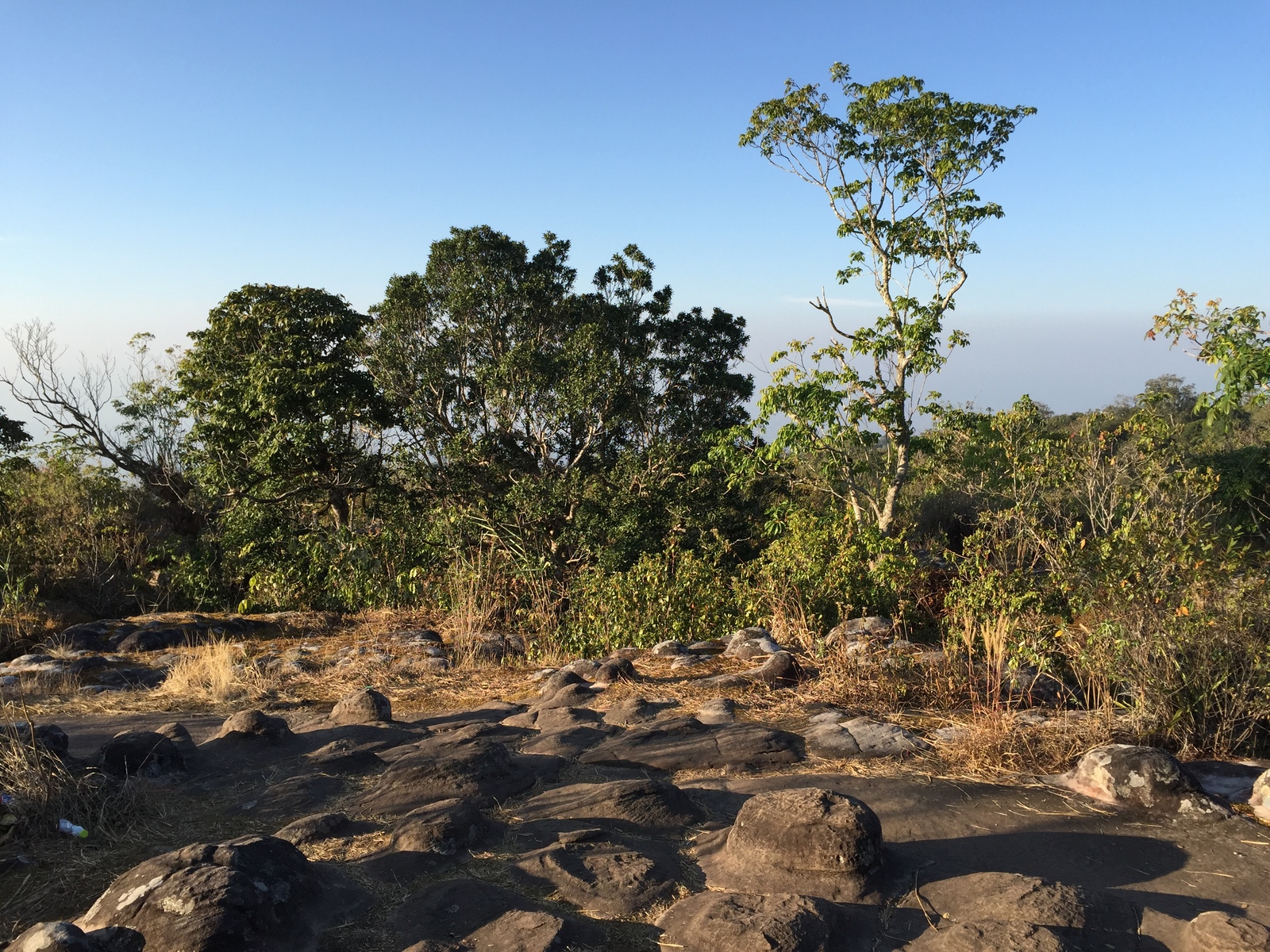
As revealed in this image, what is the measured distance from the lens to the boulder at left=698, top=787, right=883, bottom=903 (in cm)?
321

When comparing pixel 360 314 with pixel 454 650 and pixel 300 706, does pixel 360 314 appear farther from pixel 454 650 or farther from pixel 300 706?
pixel 300 706

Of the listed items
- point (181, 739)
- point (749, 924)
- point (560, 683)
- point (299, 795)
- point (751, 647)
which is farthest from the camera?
point (751, 647)

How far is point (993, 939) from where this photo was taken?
2.69 metres

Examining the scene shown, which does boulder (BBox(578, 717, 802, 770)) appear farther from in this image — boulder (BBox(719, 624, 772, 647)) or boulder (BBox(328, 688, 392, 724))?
boulder (BBox(719, 624, 772, 647))

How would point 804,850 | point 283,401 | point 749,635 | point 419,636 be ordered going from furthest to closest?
1. point 283,401
2. point 419,636
3. point 749,635
4. point 804,850

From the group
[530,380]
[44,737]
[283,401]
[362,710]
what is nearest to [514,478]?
[530,380]

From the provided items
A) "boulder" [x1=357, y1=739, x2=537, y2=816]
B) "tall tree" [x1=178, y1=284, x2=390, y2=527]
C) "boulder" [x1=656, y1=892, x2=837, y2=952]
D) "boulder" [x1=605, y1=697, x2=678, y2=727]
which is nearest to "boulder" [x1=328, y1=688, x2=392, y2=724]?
"boulder" [x1=357, y1=739, x2=537, y2=816]

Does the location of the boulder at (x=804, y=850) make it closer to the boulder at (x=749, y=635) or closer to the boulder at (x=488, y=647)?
the boulder at (x=749, y=635)

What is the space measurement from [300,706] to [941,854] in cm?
485

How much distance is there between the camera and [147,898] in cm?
285

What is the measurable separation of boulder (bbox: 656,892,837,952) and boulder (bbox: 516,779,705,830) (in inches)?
31.1

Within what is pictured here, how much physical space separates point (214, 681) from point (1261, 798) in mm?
7050

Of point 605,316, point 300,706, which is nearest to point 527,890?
point 300,706

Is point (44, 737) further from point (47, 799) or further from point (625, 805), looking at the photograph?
point (625, 805)
